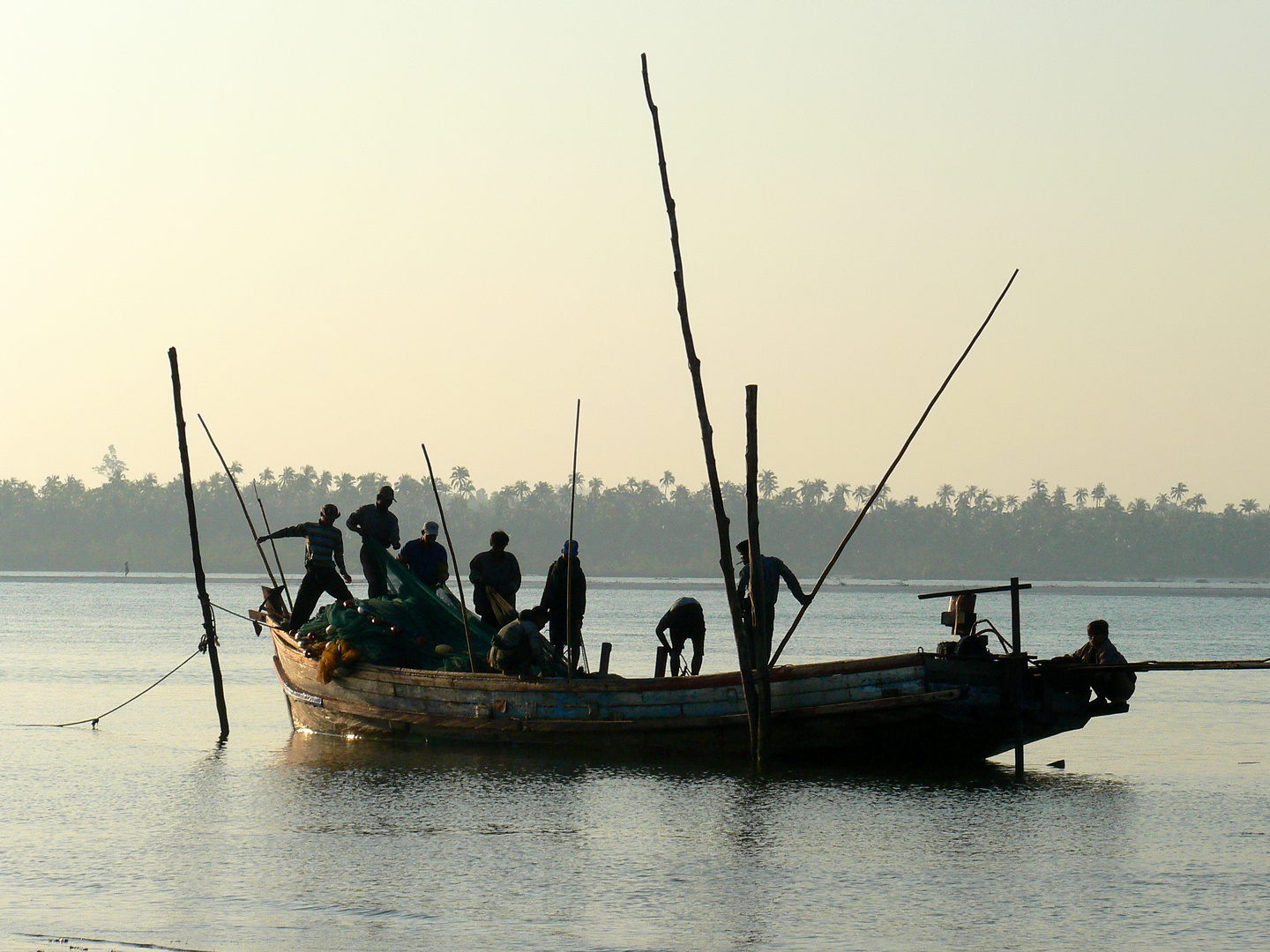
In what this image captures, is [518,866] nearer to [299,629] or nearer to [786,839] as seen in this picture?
[786,839]

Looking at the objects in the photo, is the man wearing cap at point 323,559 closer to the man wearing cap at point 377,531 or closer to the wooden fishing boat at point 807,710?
the man wearing cap at point 377,531

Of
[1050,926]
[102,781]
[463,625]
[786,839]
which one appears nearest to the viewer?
[1050,926]

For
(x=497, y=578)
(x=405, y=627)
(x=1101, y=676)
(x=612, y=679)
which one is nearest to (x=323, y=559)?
(x=405, y=627)

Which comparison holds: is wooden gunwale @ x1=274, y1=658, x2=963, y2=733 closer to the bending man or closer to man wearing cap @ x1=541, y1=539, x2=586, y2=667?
man wearing cap @ x1=541, y1=539, x2=586, y2=667

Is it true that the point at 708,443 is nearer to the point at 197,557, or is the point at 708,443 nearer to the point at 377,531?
the point at 377,531

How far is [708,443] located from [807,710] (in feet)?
8.32

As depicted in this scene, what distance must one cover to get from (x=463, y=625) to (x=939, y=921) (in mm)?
7882

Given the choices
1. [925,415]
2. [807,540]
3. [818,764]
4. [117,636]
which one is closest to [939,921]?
[818,764]

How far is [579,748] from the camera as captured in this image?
14539 mm

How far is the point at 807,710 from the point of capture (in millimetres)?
13898

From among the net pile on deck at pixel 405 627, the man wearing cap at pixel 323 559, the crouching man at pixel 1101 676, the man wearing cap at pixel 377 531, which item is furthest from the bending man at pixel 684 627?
the crouching man at pixel 1101 676

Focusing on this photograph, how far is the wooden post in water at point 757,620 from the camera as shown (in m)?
13.8

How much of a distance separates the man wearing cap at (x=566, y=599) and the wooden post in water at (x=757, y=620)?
2.08 metres

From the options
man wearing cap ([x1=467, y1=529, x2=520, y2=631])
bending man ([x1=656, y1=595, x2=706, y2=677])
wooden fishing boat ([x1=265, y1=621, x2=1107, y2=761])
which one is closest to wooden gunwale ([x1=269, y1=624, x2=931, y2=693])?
wooden fishing boat ([x1=265, y1=621, x2=1107, y2=761])
